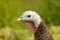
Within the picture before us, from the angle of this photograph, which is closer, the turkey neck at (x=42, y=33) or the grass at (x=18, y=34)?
the turkey neck at (x=42, y=33)

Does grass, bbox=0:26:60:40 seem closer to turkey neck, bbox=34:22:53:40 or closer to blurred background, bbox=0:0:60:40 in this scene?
blurred background, bbox=0:0:60:40

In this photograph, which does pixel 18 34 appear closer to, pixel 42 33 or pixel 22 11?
pixel 22 11

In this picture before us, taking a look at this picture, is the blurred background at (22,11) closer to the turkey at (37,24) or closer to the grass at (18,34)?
the grass at (18,34)

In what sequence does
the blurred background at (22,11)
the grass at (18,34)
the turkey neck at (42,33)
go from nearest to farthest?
the turkey neck at (42,33) → the grass at (18,34) → the blurred background at (22,11)

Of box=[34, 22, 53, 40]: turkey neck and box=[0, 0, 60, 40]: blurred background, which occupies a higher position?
box=[0, 0, 60, 40]: blurred background

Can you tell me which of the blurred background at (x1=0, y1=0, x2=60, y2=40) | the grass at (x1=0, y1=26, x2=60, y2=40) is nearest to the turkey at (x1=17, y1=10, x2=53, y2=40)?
the grass at (x1=0, y1=26, x2=60, y2=40)

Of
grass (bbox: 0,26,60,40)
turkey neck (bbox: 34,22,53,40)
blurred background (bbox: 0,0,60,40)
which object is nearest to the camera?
turkey neck (bbox: 34,22,53,40)

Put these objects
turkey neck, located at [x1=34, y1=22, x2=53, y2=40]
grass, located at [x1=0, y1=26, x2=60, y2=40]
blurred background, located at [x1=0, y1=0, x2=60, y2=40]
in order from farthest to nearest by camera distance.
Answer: blurred background, located at [x1=0, y1=0, x2=60, y2=40], grass, located at [x1=0, y1=26, x2=60, y2=40], turkey neck, located at [x1=34, y1=22, x2=53, y2=40]

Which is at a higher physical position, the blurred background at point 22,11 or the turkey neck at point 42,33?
the blurred background at point 22,11

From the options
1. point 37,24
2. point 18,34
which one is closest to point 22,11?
point 18,34

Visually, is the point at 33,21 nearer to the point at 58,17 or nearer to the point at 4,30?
the point at 4,30

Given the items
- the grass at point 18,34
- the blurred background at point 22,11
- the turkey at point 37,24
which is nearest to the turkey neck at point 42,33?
the turkey at point 37,24

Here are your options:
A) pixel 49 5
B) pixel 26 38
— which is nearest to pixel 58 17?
pixel 49 5

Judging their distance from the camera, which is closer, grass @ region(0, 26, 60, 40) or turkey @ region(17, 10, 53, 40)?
turkey @ region(17, 10, 53, 40)
